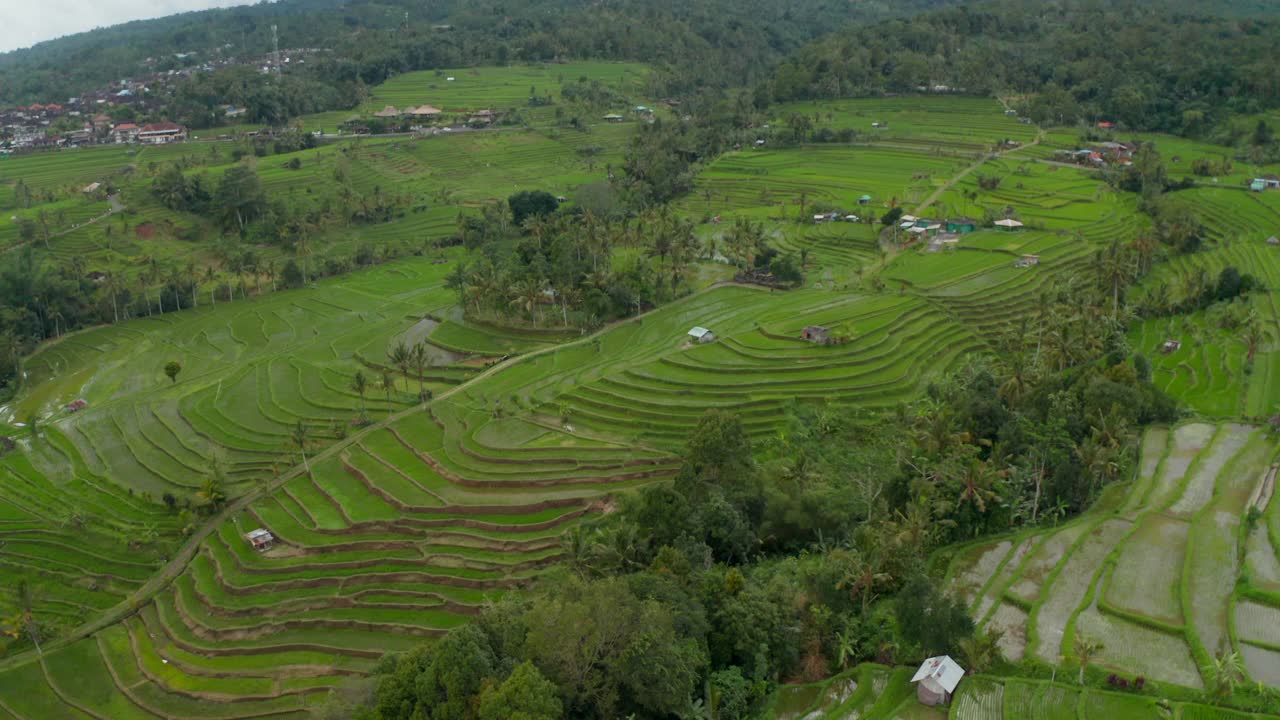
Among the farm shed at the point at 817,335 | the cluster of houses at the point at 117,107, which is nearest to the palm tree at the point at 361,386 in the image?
the farm shed at the point at 817,335

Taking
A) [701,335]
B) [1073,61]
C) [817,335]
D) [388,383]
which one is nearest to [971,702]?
[817,335]

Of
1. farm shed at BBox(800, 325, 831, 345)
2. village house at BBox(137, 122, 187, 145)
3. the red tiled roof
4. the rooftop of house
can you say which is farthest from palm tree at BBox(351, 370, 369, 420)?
the red tiled roof

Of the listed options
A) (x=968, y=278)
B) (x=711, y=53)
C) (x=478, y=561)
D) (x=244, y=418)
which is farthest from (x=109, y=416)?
(x=711, y=53)

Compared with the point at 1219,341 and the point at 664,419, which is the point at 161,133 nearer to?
the point at 664,419

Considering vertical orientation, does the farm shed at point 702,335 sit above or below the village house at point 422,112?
below

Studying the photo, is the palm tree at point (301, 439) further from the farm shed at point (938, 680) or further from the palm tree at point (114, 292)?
the palm tree at point (114, 292)

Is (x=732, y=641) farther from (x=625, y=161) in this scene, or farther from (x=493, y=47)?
(x=493, y=47)
